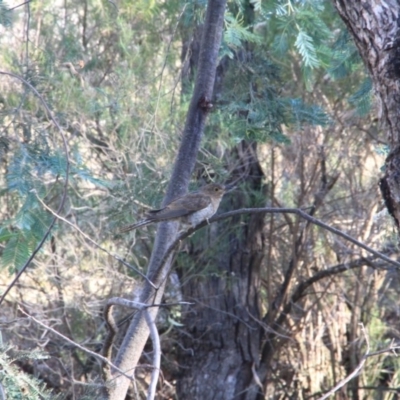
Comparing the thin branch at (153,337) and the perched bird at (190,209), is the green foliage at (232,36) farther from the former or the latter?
the thin branch at (153,337)

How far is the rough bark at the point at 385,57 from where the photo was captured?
3115mm

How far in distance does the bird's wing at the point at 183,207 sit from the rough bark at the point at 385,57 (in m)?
1.63

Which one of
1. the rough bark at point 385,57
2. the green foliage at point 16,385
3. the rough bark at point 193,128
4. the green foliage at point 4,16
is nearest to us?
the green foliage at point 16,385

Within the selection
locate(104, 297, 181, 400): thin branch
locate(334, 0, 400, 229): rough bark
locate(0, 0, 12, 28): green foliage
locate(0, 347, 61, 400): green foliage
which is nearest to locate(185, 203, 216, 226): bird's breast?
locate(104, 297, 181, 400): thin branch

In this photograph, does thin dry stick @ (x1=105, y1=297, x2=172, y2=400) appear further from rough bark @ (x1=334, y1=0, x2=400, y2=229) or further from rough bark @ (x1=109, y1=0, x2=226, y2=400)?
rough bark @ (x1=334, y1=0, x2=400, y2=229)

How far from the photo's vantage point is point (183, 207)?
4785 millimetres

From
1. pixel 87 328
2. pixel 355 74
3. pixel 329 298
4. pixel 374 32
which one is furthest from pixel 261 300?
pixel 374 32

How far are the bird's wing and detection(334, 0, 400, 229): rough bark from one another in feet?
5.34

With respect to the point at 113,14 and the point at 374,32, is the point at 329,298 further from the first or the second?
the point at 374,32

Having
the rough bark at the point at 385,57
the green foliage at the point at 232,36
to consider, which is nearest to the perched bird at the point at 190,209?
the green foliage at the point at 232,36

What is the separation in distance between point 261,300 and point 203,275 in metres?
1.17

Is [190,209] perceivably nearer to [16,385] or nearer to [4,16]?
[4,16]

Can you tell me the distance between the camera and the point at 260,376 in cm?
770

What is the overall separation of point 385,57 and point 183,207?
188 cm
